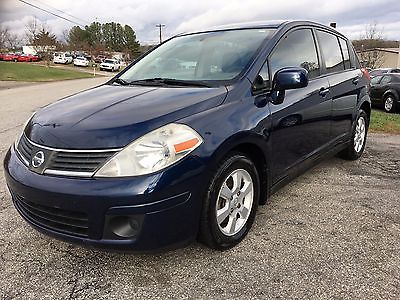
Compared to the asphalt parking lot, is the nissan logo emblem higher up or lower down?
higher up

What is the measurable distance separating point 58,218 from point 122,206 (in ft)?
1.55

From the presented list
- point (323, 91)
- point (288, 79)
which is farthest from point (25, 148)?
point (323, 91)

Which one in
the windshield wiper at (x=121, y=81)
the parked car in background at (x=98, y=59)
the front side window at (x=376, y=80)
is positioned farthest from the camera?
the parked car in background at (x=98, y=59)

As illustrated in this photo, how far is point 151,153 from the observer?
2191mm

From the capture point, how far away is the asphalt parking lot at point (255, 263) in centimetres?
228

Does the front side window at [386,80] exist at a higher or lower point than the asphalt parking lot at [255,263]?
higher

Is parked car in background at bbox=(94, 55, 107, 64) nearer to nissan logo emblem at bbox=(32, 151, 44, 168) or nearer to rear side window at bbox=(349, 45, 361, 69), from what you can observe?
rear side window at bbox=(349, 45, 361, 69)

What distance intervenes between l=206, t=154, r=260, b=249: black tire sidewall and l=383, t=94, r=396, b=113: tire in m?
10.9

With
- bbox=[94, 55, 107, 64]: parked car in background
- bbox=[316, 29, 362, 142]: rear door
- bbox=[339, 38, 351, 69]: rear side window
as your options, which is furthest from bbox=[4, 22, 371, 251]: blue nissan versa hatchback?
bbox=[94, 55, 107, 64]: parked car in background

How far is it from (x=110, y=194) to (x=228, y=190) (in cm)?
90

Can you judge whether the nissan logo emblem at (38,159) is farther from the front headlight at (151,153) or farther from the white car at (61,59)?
the white car at (61,59)

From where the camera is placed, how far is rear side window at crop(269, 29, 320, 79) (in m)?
3.18

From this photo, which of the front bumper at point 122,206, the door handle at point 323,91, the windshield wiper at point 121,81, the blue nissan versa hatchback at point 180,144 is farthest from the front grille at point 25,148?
the door handle at point 323,91

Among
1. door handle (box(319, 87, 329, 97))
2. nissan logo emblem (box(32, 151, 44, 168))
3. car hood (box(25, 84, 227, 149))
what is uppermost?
door handle (box(319, 87, 329, 97))
